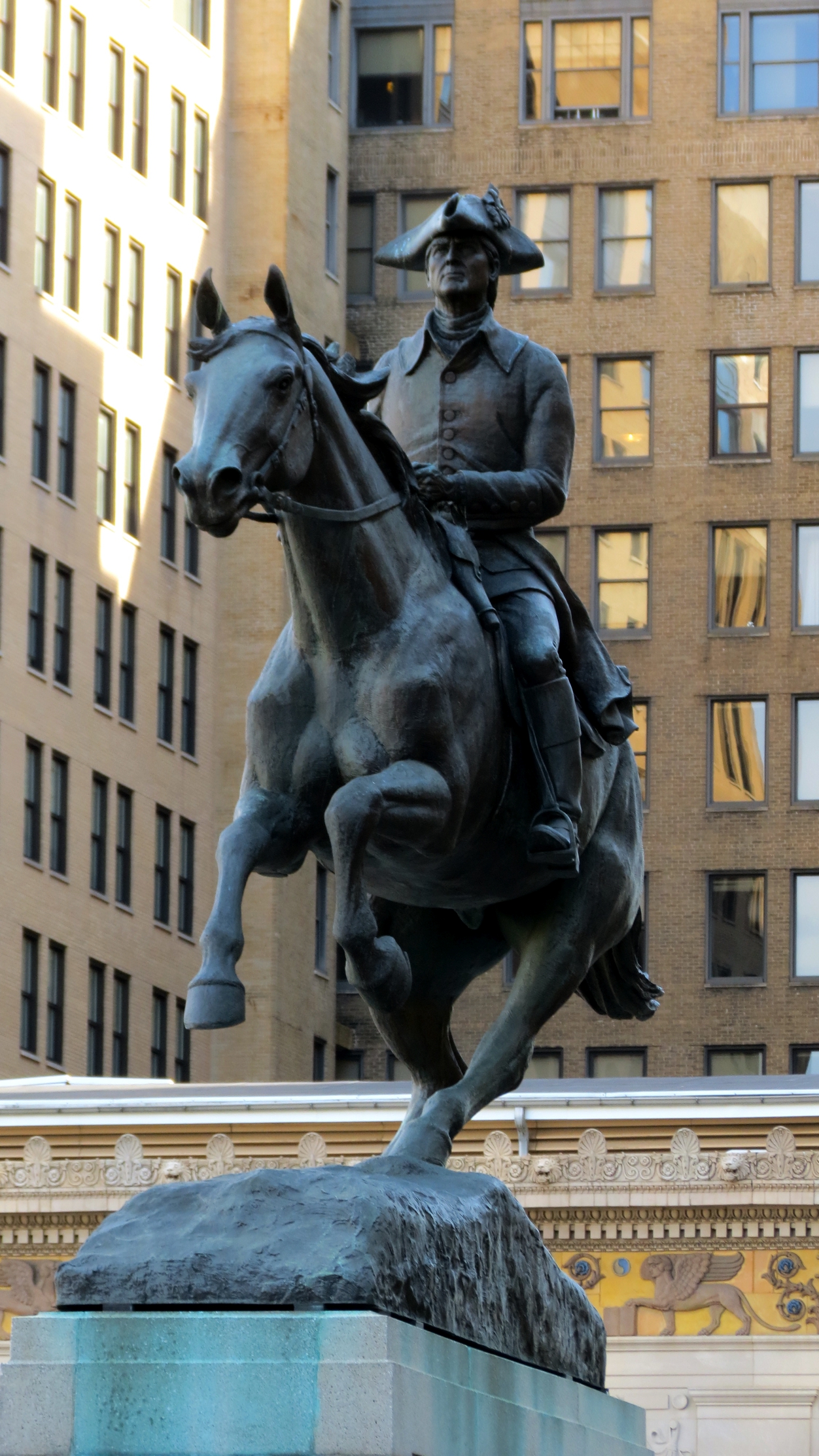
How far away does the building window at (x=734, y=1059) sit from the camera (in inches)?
2334

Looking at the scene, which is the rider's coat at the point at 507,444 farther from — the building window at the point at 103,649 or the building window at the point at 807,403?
the building window at the point at 807,403

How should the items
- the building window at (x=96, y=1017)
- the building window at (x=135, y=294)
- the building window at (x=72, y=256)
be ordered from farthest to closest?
the building window at (x=135, y=294), the building window at (x=72, y=256), the building window at (x=96, y=1017)

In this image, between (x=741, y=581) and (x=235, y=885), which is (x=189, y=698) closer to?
(x=741, y=581)

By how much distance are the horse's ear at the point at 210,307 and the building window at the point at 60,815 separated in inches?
1764

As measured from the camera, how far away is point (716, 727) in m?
61.2

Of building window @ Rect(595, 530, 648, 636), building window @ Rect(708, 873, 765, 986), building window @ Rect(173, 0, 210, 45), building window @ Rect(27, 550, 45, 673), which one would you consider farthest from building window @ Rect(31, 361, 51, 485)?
building window @ Rect(708, 873, 765, 986)

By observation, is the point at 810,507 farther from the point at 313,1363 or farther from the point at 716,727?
the point at 313,1363

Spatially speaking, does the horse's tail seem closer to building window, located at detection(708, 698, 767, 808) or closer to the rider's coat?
the rider's coat

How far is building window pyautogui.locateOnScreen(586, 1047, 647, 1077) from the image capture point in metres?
59.7

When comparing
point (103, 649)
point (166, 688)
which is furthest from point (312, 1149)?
point (166, 688)

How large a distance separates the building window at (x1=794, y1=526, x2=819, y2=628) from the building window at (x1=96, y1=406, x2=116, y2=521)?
1291 centimetres

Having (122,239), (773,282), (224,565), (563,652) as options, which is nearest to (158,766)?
(224,565)

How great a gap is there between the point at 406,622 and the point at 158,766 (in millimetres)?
48357

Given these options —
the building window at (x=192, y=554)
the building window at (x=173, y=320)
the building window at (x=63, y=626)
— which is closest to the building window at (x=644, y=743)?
the building window at (x=192, y=554)
